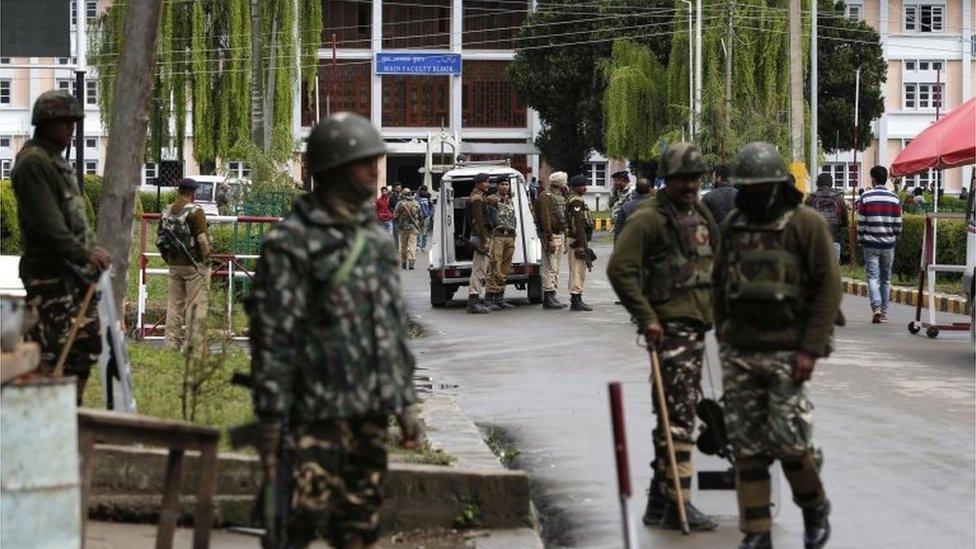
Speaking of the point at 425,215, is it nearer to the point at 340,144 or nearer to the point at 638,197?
the point at 638,197

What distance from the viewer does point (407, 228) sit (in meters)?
42.6

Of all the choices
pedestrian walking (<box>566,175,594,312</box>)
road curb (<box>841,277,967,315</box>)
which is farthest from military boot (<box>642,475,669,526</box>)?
road curb (<box>841,277,967,315</box>)

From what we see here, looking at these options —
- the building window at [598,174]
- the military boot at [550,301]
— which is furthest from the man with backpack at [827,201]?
the building window at [598,174]

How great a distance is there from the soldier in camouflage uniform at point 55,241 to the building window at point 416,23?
273 ft

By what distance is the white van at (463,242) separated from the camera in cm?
2630

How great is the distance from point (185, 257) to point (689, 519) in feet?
31.8

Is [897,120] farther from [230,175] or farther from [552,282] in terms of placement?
[552,282]

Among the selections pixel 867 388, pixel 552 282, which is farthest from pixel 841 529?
pixel 552 282

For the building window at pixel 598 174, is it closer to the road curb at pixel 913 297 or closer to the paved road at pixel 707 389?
the road curb at pixel 913 297

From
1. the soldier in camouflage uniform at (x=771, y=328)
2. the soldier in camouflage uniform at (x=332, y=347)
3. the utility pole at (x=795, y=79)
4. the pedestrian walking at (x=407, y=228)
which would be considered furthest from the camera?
the pedestrian walking at (x=407, y=228)

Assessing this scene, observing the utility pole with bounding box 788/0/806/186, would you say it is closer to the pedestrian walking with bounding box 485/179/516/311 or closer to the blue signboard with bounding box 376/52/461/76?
the pedestrian walking with bounding box 485/179/516/311

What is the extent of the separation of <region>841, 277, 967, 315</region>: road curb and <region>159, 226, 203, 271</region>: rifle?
33.2 ft

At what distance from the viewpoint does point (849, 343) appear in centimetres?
2025

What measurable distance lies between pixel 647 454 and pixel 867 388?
4.29 m
